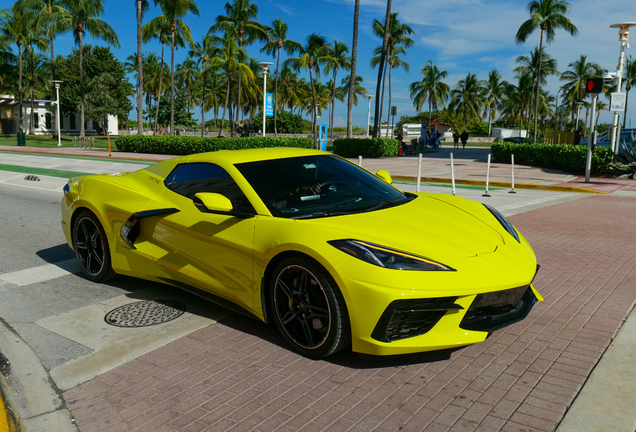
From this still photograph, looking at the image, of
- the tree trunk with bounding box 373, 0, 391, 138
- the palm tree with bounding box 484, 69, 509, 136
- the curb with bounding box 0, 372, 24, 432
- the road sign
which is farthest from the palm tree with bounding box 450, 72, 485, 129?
the curb with bounding box 0, 372, 24, 432

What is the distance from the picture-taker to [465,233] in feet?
12.7

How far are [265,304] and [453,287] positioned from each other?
134 centimetres

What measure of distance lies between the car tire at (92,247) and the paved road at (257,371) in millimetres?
153

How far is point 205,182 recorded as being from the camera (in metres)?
4.54

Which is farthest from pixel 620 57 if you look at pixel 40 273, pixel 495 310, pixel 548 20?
pixel 548 20

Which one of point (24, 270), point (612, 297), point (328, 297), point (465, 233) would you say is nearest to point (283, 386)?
point (328, 297)

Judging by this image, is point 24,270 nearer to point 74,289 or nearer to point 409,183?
point 74,289

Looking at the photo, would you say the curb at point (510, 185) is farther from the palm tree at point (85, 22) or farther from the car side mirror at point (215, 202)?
the palm tree at point (85, 22)

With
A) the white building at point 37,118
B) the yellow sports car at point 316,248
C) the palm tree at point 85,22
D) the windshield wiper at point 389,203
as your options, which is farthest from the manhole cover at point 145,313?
the white building at point 37,118

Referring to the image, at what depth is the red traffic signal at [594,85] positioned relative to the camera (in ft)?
49.6

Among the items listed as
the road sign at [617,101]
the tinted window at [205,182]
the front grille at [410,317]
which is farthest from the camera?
the road sign at [617,101]

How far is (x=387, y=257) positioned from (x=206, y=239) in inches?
62.2

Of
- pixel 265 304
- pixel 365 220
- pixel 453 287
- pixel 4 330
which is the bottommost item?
pixel 4 330

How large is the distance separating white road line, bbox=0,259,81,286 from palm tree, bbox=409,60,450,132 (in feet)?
267
